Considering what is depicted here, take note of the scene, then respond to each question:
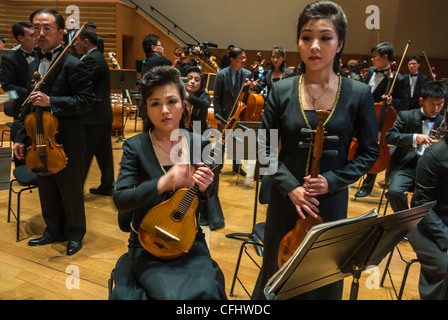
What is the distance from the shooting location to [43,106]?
7.98ft

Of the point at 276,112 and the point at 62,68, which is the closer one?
the point at 276,112

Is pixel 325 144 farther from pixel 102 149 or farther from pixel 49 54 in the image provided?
pixel 102 149

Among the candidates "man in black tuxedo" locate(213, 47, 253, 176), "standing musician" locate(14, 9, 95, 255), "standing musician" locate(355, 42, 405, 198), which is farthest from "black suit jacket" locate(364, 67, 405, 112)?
"standing musician" locate(14, 9, 95, 255)

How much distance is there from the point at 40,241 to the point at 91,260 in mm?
542

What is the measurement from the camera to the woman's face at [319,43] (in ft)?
4.49

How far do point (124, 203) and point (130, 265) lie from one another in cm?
31

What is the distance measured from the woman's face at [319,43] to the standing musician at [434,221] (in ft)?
3.40

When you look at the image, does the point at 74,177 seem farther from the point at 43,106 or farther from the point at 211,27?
the point at 211,27

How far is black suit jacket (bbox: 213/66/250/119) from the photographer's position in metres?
4.34

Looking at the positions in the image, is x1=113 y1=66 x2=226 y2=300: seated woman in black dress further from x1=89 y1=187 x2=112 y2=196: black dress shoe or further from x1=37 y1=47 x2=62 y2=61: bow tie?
x1=89 y1=187 x2=112 y2=196: black dress shoe

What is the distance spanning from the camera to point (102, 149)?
4004mm

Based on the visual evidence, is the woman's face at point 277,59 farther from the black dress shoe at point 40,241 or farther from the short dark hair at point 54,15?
the black dress shoe at point 40,241

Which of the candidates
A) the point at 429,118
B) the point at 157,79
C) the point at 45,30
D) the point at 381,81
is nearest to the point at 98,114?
the point at 45,30

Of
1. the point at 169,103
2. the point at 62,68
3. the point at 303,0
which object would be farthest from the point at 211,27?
the point at 169,103
